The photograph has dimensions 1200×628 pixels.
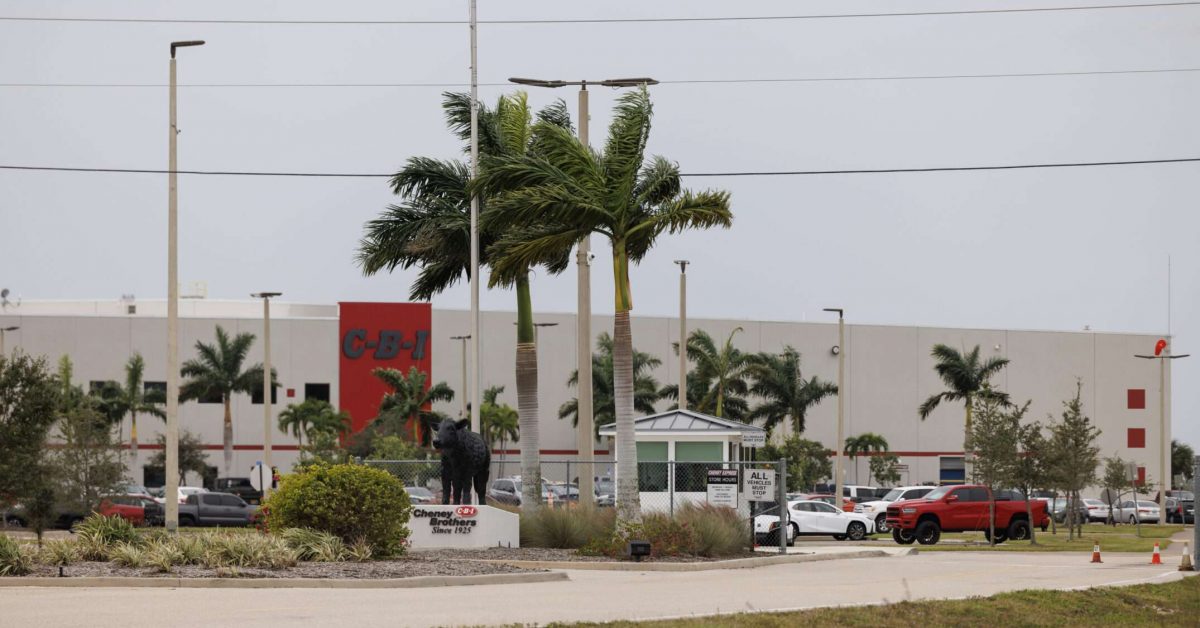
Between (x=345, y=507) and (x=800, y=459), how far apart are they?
2109 inches

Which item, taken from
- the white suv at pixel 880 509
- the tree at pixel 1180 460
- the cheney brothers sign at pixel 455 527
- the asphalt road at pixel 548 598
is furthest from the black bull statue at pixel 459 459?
the tree at pixel 1180 460

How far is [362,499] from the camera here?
25453mm

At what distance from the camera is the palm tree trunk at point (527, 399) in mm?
33219

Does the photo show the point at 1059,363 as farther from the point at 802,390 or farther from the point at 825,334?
the point at 802,390

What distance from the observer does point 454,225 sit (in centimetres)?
3428

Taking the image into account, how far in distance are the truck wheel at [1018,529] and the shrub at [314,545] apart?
2598 centimetres

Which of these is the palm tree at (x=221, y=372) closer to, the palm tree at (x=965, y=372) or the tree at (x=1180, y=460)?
the palm tree at (x=965, y=372)

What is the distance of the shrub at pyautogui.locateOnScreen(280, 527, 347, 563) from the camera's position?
23.9 m

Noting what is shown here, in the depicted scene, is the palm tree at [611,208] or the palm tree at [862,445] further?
the palm tree at [862,445]

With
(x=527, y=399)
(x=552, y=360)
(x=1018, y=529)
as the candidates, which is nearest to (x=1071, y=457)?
(x=1018, y=529)

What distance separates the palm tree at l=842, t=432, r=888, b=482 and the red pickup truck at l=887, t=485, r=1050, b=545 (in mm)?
48797

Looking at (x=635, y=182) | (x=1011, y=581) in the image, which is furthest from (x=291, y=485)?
(x=1011, y=581)

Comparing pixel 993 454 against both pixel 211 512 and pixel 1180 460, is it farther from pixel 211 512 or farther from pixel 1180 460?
pixel 1180 460

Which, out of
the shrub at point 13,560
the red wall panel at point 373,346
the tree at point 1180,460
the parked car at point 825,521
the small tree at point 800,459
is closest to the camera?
the shrub at point 13,560
